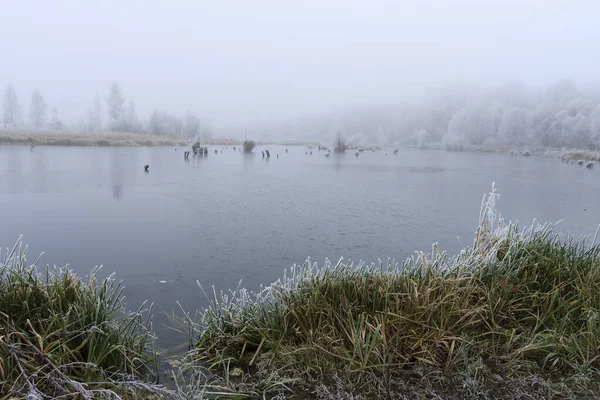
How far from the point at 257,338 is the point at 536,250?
2.84 metres

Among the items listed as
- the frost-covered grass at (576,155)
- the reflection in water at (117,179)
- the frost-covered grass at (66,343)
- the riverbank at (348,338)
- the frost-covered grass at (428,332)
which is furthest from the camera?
the frost-covered grass at (576,155)

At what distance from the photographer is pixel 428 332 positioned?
3.16m

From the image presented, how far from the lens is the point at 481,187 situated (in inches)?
575

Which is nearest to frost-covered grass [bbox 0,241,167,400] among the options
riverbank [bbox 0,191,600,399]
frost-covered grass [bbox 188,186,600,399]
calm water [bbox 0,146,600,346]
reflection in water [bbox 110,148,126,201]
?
riverbank [bbox 0,191,600,399]

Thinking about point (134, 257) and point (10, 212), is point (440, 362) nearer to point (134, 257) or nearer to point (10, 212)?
point (134, 257)

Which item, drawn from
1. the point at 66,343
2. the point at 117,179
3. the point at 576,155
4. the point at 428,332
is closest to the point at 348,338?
the point at 428,332

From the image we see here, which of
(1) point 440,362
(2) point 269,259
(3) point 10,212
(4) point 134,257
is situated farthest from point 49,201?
(1) point 440,362

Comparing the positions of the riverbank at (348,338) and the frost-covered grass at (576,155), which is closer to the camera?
the riverbank at (348,338)

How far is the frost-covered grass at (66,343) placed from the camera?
2438 mm

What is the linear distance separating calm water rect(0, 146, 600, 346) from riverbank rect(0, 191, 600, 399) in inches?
48.1

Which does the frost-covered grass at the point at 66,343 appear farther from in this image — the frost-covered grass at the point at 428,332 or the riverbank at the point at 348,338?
the frost-covered grass at the point at 428,332

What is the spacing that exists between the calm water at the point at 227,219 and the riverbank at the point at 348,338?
4.01 ft

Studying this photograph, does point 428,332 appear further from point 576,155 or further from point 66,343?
point 576,155

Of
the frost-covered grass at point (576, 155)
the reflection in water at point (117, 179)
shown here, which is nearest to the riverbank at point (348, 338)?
the reflection in water at point (117, 179)
